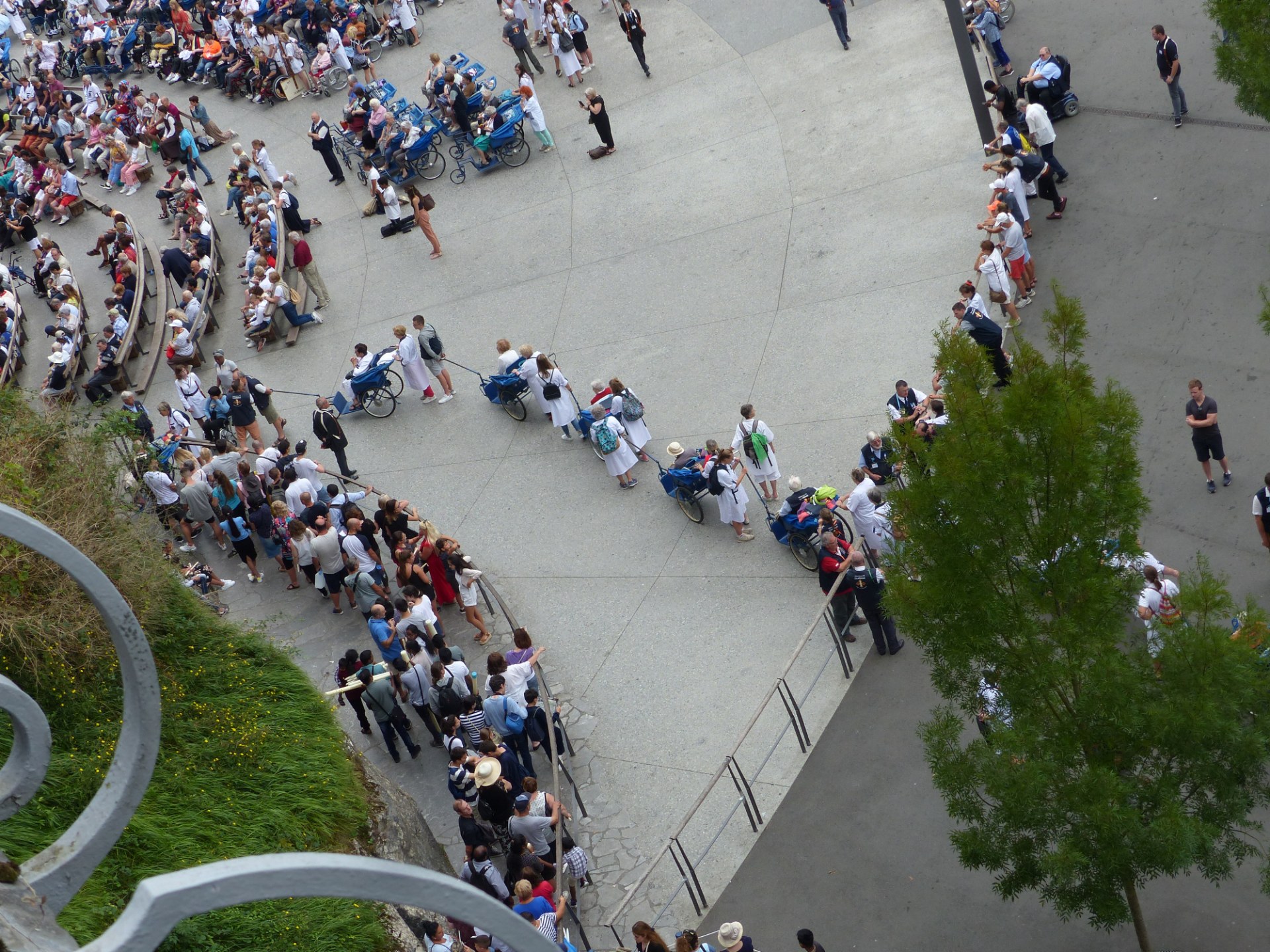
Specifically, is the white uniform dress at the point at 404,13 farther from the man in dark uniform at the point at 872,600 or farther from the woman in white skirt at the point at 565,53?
the man in dark uniform at the point at 872,600

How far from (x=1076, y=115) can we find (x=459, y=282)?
10480 millimetres

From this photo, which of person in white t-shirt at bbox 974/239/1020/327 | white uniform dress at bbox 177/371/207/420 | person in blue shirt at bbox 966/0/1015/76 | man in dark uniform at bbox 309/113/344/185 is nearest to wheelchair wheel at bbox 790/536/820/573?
person in white t-shirt at bbox 974/239/1020/327

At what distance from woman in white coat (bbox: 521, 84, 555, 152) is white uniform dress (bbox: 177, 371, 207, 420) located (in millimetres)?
8890

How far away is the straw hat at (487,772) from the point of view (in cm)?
1254

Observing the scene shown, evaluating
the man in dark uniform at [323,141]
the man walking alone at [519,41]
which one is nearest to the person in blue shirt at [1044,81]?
the man walking alone at [519,41]

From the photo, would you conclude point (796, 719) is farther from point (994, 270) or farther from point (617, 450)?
point (994, 270)

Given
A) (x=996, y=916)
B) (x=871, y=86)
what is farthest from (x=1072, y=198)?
(x=996, y=916)

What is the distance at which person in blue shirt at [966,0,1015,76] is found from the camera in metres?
23.0

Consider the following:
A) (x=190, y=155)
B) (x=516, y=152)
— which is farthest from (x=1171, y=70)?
(x=190, y=155)

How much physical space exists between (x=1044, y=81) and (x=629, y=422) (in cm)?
893

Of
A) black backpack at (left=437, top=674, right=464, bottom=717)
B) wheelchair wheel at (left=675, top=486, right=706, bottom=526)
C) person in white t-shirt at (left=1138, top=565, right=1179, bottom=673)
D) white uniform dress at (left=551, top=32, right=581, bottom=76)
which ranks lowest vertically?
wheelchair wheel at (left=675, top=486, right=706, bottom=526)

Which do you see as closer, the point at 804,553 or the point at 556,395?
the point at 804,553

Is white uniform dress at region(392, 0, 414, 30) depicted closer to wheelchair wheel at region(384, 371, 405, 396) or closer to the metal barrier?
wheelchair wheel at region(384, 371, 405, 396)

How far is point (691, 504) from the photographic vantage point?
16.7m
